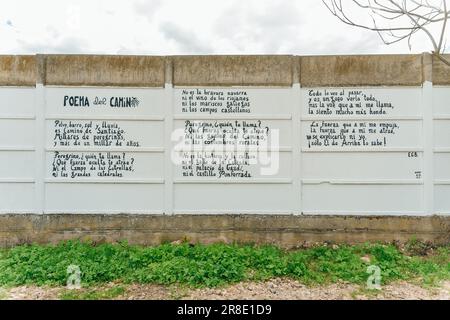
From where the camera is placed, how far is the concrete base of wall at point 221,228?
17.9 feet

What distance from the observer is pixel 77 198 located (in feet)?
18.4

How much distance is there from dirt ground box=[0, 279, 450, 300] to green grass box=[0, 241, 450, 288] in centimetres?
13

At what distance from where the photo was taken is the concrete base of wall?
5465mm

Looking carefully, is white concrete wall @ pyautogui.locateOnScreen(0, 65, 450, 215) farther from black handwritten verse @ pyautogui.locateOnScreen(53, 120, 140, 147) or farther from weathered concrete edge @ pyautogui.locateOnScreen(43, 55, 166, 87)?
weathered concrete edge @ pyautogui.locateOnScreen(43, 55, 166, 87)

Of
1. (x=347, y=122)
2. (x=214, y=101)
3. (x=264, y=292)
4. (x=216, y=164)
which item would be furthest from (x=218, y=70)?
(x=264, y=292)

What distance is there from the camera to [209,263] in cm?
473

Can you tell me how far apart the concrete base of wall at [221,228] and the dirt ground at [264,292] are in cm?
111

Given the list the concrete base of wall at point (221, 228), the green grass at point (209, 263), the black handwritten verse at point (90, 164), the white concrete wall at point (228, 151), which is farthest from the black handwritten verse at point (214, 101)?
the green grass at point (209, 263)

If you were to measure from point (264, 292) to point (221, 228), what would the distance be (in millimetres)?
1493

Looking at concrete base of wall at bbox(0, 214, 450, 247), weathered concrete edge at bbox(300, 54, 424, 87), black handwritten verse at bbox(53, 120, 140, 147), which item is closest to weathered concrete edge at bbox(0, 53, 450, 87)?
weathered concrete edge at bbox(300, 54, 424, 87)

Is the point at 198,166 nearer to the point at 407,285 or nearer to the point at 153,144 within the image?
the point at 153,144

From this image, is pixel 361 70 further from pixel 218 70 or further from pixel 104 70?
pixel 104 70

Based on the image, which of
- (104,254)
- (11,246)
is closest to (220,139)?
(104,254)

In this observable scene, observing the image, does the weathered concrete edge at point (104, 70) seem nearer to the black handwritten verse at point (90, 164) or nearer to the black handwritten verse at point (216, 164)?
the black handwritten verse at point (90, 164)
